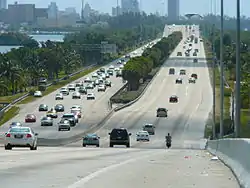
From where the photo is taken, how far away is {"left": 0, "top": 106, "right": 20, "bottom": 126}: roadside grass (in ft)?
316

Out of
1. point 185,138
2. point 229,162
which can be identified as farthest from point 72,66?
point 229,162

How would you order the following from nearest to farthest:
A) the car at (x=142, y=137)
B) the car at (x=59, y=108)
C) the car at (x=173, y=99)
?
the car at (x=142, y=137), the car at (x=59, y=108), the car at (x=173, y=99)

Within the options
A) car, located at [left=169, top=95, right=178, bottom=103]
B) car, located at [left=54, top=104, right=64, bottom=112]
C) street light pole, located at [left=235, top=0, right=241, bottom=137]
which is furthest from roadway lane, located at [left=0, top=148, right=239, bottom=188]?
car, located at [left=169, top=95, right=178, bottom=103]

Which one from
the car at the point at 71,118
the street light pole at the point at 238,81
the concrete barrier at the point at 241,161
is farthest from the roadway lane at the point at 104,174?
the car at the point at 71,118

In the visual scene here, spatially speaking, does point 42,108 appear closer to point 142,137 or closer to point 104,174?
point 142,137

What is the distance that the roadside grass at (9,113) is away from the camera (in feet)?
316

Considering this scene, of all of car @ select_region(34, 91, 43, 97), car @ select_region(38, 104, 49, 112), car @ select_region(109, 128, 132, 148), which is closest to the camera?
car @ select_region(109, 128, 132, 148)

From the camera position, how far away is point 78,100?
125 m

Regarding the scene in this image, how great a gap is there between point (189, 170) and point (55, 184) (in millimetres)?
6092

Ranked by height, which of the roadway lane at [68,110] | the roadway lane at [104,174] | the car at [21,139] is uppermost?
the roadway lane at [104,174]

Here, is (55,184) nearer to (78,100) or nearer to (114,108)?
(114,108)

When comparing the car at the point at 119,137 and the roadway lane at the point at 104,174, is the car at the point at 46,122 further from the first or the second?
the roadway lane at the point at 104,174

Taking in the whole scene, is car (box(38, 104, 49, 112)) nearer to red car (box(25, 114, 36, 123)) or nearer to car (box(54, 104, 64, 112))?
car (box(54, 104, 64, 112))

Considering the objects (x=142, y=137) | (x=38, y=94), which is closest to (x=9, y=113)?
(x=38, y=94)
